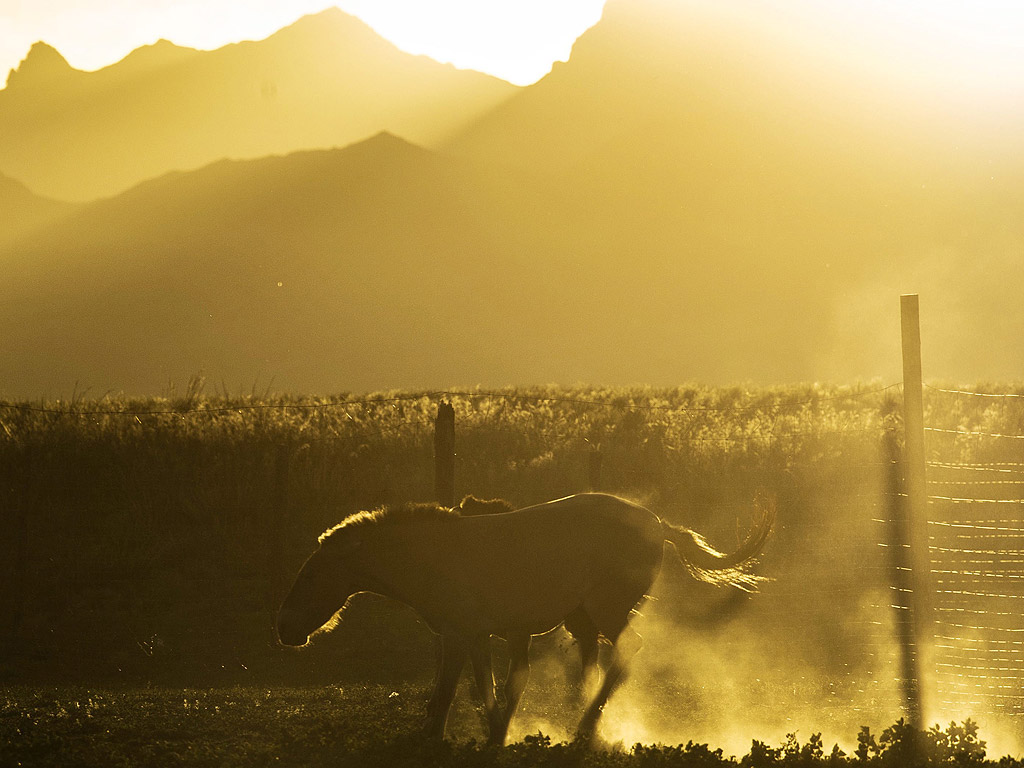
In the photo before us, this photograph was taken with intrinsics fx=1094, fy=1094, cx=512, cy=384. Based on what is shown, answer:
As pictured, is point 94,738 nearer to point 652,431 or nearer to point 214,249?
point 652,431

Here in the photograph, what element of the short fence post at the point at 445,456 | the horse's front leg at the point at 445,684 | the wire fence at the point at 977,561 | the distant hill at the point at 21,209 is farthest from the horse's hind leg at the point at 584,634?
the distant hill at the point at 21,209

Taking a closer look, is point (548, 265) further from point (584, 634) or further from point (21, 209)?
point (584, 634)

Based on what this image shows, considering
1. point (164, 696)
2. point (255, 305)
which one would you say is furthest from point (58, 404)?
point (255, 305)

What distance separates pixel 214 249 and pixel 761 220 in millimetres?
82794

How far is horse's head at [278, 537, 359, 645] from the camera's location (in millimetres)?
7793

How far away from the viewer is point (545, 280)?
164125 millimetres

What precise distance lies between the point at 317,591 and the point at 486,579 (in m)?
1.21

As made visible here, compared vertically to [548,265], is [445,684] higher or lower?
lower

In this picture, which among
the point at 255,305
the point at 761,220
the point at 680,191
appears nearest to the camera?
the point at 255,305

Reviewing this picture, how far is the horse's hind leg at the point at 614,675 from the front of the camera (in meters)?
8.02

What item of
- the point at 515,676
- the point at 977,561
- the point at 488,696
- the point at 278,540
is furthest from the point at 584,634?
the point at 278,540

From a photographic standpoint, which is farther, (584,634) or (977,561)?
(977,561)

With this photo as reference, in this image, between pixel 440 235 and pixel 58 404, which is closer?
A: pixel 58 404

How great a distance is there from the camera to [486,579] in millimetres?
7879
